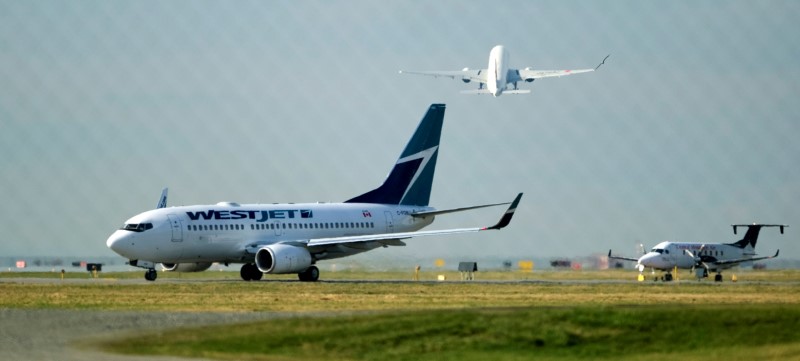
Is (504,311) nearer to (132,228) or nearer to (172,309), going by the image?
(172,309)

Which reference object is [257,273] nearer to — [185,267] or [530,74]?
[185,267]

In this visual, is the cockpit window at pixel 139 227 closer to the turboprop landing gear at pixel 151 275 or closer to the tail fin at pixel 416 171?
the turboprop landing gear at pixel 151 275

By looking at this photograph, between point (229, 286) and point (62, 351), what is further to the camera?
point (229, 286)

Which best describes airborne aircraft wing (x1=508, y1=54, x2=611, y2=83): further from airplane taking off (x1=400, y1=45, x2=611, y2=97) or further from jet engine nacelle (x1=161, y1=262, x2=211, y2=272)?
jet engine nacelle (x1=161, y1=262, x2=211, y2=272)

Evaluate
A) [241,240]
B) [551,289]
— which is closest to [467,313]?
[551,289]

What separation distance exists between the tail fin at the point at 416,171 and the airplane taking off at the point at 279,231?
5 centimetres

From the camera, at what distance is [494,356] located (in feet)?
76.8

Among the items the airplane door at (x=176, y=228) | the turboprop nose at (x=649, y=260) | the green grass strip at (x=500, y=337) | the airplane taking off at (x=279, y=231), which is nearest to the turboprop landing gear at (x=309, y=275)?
the airplane taking off at (x=279, y=231)

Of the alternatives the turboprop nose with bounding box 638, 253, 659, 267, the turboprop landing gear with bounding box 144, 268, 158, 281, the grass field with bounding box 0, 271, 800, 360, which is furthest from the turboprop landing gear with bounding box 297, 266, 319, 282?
the grass field with bounding box 0, 271, 800, 360

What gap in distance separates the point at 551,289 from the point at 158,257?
18.3 m

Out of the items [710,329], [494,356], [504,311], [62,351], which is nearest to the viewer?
[62,351]

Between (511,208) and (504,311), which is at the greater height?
(511,208)

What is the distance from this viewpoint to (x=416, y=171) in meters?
71.4

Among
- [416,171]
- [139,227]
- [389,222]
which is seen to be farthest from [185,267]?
[416,171]
